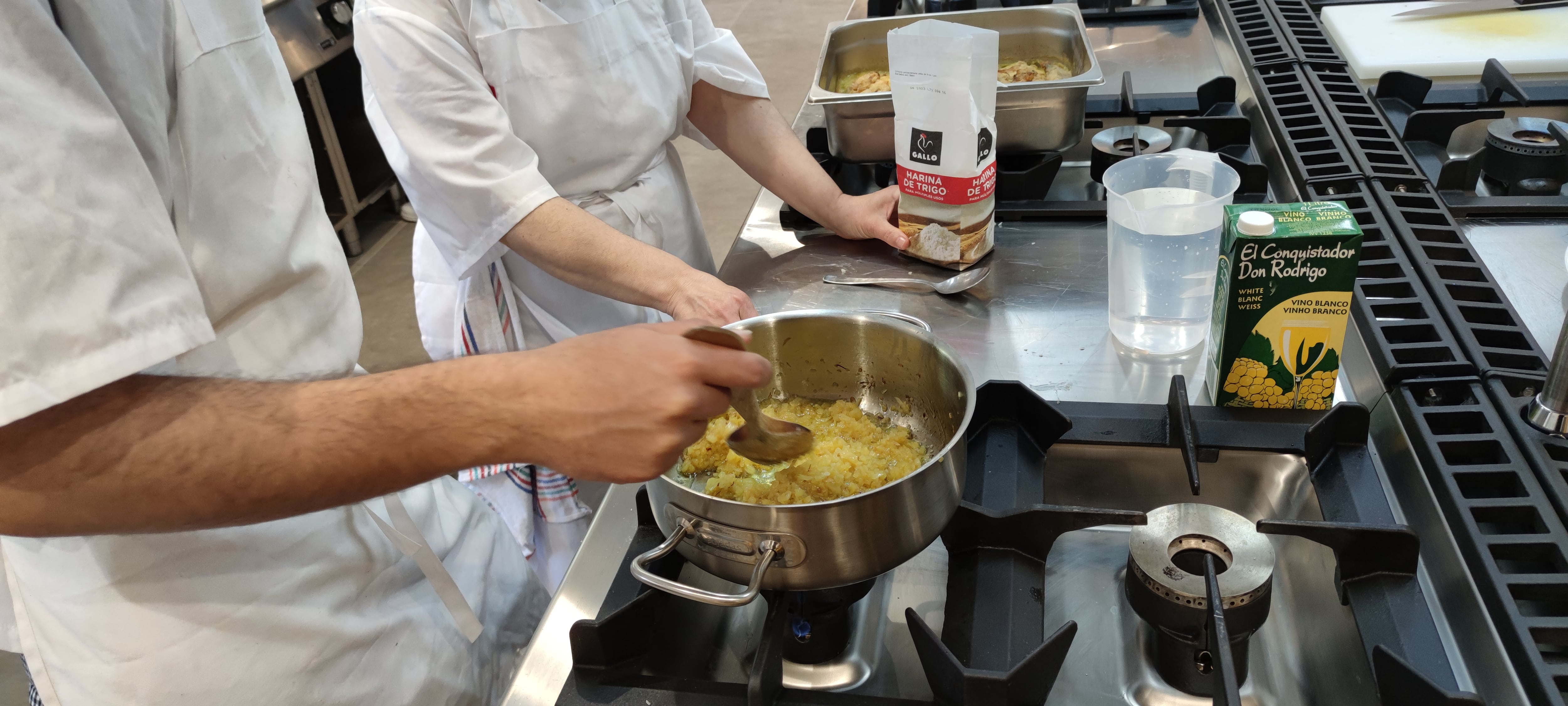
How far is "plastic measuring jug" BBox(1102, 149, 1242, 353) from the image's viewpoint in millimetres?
1015

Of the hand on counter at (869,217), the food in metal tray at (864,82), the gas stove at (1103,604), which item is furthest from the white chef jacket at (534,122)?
the gas stove at (1103,604)

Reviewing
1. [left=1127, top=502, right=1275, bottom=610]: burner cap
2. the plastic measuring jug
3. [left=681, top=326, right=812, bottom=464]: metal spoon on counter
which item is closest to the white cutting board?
the plastic measuring jug

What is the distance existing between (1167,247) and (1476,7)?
1211 mm

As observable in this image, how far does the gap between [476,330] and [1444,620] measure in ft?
4.24

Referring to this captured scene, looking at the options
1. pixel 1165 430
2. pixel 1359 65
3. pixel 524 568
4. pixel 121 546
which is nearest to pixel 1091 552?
pixel 1165 430

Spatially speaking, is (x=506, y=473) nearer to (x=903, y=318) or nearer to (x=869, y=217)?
(x=869, y=217)

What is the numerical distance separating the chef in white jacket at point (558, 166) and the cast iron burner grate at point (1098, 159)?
0.10 m

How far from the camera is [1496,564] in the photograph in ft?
2.23

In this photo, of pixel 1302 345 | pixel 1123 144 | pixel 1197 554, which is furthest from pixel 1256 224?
pixel 1123 144

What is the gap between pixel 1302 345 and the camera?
864mm

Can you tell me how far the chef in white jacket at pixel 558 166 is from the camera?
1229 mm

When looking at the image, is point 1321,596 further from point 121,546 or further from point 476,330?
point 476,330

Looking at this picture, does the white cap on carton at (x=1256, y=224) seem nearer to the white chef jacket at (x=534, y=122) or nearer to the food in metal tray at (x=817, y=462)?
the food in metal tray at (x=817, y=462)

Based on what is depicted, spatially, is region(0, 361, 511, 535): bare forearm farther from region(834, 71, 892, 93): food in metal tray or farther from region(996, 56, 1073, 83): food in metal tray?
region(996, 56, 1073, 83): food in metal tray
